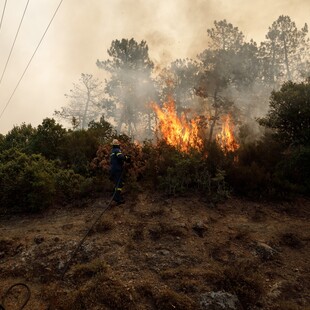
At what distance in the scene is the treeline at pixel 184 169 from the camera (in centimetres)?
948

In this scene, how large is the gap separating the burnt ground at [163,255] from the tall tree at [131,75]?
82.4 ft

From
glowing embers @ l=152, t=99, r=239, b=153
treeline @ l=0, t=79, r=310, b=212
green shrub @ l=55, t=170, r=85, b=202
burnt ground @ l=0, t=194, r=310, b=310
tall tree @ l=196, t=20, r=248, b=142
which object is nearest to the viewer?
burnt ground @ l=0, t=194, r=310, b=310

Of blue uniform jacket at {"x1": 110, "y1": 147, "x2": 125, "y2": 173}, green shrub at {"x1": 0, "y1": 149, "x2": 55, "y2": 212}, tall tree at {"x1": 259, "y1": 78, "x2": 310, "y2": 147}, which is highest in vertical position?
tall tree at {"x1": 259, "y1": 78, "x2": 310, "y2": 147}

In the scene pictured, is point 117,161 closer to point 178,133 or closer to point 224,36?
point 178,133

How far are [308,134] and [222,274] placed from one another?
18.1ft

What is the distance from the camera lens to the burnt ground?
542cm

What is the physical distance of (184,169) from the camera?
10328 millimetres

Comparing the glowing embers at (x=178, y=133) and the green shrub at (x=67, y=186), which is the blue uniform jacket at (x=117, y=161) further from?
the glowing embers at (x=178, y=133)

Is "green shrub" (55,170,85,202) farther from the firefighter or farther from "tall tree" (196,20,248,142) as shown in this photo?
"tall tree" (196,20,248,142)

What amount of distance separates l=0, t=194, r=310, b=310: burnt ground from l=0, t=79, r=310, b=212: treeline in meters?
0.65

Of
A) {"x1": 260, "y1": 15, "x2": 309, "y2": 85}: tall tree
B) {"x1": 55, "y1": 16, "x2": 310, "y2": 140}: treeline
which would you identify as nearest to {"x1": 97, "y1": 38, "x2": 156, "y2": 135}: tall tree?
{"x1": 55, "y1": 16, "x2": 310, "y2": 140}: treeline

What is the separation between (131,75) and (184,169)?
2525 cm

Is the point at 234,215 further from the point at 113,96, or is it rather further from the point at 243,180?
the point at 113,96

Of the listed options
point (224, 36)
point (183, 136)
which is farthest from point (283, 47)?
point (183, 136)
